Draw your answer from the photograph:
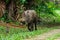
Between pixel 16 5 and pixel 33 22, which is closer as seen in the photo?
pixel 33 22

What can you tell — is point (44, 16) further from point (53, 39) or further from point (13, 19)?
point (53, 39)

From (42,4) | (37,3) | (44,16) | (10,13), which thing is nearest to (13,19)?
(10,13)

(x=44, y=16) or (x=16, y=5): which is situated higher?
(x=16, y=5)

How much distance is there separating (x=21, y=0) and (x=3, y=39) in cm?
913

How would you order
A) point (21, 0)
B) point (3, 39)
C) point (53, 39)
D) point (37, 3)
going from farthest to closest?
point (37, 3) < point (21, 0) < point (53, 39) < point (3, 39)

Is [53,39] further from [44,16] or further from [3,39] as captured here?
[44,16]

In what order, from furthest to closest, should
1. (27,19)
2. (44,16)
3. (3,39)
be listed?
1. (44,16)
2. (27,19)
3. (3,39)

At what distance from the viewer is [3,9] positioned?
20484 mm

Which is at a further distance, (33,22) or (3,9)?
(3,9)

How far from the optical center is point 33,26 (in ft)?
57.3

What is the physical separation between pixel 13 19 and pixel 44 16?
828 cm

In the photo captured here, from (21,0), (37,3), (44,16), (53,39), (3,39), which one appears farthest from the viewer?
(44,16)

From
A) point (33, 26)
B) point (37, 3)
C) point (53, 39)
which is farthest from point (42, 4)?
point (53, 39)

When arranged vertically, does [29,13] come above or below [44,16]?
above
